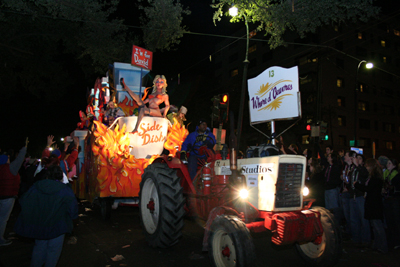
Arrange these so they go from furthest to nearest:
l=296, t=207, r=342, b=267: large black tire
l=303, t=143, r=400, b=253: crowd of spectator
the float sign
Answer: the float sign, l=303, t=143, r=400, b=253: crowd of spectator, l=296, t=207, r=342, b=267: large black tire

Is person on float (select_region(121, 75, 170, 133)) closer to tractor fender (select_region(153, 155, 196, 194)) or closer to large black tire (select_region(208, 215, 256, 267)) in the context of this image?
tractor fender (select_region(153, 155, 196, 194))

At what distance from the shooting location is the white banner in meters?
7.31

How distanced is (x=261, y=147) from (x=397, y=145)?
44.4 m

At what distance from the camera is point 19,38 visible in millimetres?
11789

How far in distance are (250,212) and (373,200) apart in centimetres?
301

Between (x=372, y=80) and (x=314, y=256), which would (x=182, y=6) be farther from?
(x=372, y=80)

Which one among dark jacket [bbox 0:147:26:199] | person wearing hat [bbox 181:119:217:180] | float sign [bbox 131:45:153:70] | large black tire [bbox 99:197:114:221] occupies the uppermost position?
float sign [bbox 131:45:153:70]

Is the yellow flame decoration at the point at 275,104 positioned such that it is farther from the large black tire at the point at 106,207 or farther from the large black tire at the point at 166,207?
the large black tire at the point at 106,207

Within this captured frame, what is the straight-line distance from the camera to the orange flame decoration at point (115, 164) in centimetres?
667

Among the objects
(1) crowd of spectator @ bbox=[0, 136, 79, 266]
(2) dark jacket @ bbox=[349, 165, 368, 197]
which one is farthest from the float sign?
(2) dark jacket @ bbox=[349, 165, 368, 197]

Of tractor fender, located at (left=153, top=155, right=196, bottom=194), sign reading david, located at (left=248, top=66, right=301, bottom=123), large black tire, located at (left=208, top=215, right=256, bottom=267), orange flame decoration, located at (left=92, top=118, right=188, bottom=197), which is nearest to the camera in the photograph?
large black tire, located at (left=208, top=215, right=256, bottom=267)

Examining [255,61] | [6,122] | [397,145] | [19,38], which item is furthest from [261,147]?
[397,145]

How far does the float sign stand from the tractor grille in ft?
24.3

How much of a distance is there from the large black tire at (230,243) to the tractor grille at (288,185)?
780 mm
